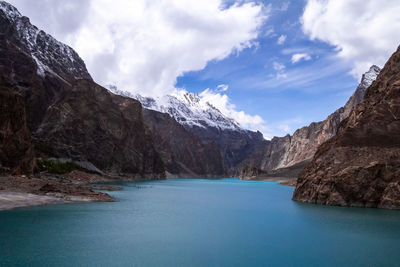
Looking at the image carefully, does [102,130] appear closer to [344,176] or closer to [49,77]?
[49,77]

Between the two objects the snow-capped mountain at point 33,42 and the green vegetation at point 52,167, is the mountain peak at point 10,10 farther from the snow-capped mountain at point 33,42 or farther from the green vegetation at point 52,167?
the green vegetation at point 52,167

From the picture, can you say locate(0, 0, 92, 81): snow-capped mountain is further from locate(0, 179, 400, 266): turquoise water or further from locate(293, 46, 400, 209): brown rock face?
locate(0, 179, 400, 266): turquoise water

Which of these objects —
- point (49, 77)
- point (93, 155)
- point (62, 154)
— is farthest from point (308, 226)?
point (49, 77)

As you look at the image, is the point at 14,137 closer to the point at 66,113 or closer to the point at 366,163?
the point at 366,163

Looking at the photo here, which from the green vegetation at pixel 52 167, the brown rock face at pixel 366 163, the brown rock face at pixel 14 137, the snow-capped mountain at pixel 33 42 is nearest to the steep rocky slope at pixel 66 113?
the snow-capped mountain at pixel 33 42

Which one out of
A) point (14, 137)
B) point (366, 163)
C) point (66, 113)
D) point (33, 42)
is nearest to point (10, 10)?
point (33, 42)
